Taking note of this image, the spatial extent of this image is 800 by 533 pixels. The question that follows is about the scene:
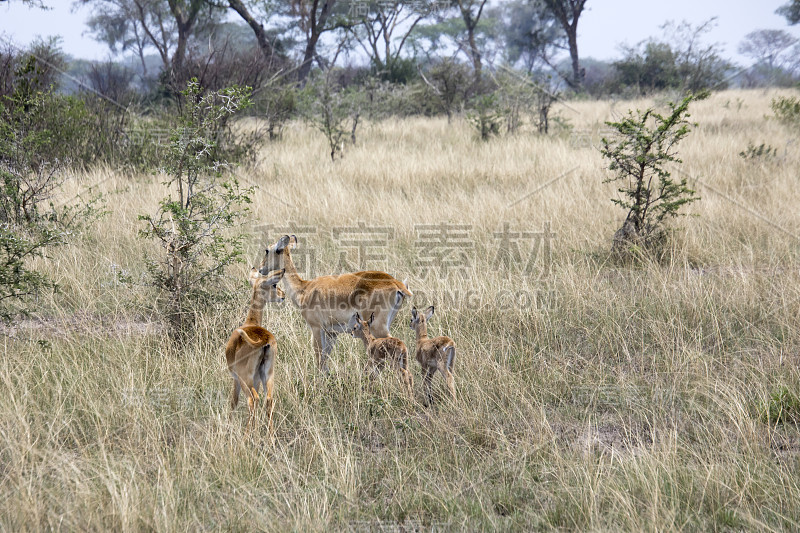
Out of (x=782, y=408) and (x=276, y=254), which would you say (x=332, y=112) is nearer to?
(x=276, y=254)

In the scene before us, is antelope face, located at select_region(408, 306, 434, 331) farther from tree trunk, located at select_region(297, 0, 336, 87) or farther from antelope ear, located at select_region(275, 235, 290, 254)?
tree trunk, located at select_region(297, 0, 336, 87)

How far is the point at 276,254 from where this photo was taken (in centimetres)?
445

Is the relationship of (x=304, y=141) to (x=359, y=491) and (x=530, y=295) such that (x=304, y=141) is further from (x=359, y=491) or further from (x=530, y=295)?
(x=359, y=491)

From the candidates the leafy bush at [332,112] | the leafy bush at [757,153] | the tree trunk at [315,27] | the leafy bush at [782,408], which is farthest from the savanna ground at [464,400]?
the tree trunk at [315,27]

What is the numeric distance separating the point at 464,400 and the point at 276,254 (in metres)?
1.63

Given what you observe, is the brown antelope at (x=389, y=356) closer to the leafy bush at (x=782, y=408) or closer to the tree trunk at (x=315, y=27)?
the leafy bush at (x=782, y=408)

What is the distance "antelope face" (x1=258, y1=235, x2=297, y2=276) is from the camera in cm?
432

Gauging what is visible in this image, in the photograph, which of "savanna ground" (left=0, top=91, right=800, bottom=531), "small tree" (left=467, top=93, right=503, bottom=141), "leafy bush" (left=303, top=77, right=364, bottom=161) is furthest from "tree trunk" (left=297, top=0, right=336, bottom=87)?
"savanna ground" (left=0, top=91, right=800, bottom=531)

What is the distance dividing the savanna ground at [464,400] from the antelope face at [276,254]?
1.73 feet

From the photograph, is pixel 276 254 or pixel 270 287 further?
pixel 276 254

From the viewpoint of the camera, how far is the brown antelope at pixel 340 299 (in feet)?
13.9

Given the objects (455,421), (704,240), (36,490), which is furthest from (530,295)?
(36,490)

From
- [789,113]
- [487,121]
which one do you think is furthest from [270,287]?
[789,113]

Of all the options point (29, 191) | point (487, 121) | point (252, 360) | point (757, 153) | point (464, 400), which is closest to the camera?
point (252, 360)
